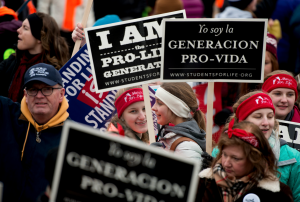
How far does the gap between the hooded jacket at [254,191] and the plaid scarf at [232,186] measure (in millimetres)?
32

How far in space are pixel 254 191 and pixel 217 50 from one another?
1.53m

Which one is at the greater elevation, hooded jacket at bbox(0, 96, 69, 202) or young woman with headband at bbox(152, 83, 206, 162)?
young woman with headband at bbox(152, 83, 206, 162)

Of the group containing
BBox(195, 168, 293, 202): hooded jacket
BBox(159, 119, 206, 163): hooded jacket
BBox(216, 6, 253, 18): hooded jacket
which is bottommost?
BBox(195, 168, 293, 202): hooded jacket

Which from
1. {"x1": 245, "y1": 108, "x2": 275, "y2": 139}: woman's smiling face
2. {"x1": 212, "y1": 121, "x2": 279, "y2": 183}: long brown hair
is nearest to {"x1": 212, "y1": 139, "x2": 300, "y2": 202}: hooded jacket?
{"x1": 245, "y1": 108, "x2": 275, "y2": 139}: woman's smiling face

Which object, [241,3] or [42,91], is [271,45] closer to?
[241,3]

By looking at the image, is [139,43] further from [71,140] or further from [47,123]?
[71,140]

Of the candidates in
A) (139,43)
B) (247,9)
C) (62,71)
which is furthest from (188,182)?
(247,9)

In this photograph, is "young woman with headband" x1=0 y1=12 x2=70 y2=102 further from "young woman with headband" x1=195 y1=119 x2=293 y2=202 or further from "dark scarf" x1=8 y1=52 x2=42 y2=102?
"young woman with headband" x1=195 y1=119 x2=293 y2=202

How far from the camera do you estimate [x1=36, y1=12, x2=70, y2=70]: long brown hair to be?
18.5 ft

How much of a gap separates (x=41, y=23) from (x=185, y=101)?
2.38 meters

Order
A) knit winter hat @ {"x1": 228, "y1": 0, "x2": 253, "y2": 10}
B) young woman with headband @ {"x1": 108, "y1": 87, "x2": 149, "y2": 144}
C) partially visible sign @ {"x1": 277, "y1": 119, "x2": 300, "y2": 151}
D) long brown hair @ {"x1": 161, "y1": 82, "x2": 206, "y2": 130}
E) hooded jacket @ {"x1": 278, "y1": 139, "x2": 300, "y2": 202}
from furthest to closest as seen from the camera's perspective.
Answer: knit winter hat @ {"x1": 228, "y1": 0, "x2": 253, "y2": 10}, young woman with headband @ {"x1": 108, "y1": 87, "x2": 149, "y2": 144}, partially visible sign @ {"x1": 277, "y1": 119, "x2": 300, "y2": 151}, long brown hair @ {"x1": 161, "y1": 82, "x2": 206, "y2": 130}, hooded jacket @ {"x1": 278, "y1": 139, "x2": 300, "y2": 202}

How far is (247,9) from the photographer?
7086 millimetres

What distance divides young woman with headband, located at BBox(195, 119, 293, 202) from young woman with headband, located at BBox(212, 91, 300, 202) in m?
0.51

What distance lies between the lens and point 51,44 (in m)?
5.69
